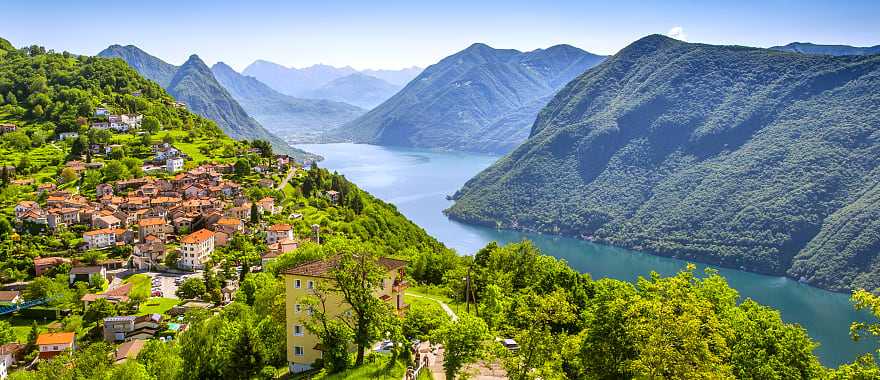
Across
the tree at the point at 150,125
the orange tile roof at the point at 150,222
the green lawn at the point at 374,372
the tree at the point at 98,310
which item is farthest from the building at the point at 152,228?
the green lawn at the point at 374,372

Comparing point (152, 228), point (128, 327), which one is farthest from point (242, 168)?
point (128, 327)

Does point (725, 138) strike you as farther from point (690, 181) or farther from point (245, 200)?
point (245, 200)

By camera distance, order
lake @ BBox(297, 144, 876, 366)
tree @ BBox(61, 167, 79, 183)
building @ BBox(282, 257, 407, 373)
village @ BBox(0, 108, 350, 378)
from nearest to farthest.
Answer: building @ BBox(282, 257, 407, 373)
village @ BBox(0, 108, 350, 378)
lake @ BBox(297, 144, 876, 366)
tree @ BBox(61, 167, 79, 183)

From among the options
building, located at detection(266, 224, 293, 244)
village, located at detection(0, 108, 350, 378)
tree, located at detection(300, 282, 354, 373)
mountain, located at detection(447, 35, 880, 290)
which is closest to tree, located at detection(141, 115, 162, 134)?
village, located at detection(0, 108, 350, 378)

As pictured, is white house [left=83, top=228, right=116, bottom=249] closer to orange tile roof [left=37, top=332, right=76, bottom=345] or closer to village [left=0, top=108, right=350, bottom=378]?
village [left=0, top=108, right=350, bottom=378]

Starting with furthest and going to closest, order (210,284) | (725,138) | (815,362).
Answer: (725,138) < (210,284) < (815,362)

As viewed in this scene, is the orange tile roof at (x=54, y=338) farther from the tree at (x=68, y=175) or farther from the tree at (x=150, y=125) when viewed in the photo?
the tree at (x=150, y=125)

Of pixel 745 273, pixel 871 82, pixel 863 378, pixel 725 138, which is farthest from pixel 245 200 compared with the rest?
pixel 871 82
